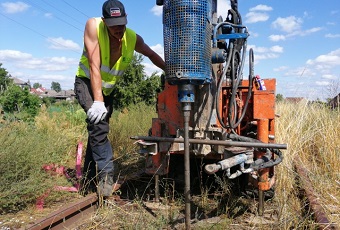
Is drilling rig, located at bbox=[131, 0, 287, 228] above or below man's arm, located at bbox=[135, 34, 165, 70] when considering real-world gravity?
below

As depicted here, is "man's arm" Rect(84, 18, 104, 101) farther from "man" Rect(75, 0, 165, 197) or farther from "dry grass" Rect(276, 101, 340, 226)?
"dry grass" Rect(276, 101, 340, 226)

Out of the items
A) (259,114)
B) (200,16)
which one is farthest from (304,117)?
(200,16)

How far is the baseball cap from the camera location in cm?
359

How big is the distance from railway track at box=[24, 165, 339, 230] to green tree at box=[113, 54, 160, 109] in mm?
8866

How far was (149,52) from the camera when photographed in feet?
14.2

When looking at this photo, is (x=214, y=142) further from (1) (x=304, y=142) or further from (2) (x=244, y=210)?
(1) (x=304, y=142)

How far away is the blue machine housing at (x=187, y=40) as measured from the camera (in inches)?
116

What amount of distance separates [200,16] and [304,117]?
17.2ft

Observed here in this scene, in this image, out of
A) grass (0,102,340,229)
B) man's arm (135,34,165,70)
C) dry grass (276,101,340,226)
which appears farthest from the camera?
man's arm (135,34,165,70)

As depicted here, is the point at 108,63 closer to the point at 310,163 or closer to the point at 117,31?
the point at 117,31

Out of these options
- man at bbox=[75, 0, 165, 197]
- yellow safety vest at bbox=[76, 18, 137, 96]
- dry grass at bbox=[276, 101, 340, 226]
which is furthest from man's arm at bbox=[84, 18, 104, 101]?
dry grass at bbox=[276, 101, 340, 226]

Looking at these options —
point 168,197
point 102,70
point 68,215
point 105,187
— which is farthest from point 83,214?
point 102,70

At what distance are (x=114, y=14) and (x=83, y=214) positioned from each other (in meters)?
2.10

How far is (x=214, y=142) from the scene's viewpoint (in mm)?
3148
